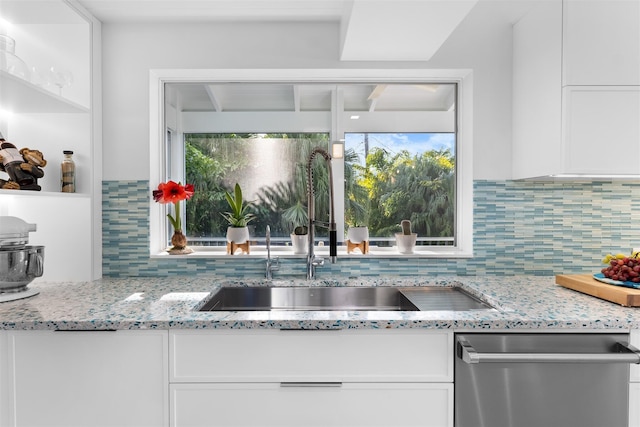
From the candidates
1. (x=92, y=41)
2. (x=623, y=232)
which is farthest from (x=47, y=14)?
(x=623, y=232)

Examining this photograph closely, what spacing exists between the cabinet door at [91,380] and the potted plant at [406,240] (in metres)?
1.35

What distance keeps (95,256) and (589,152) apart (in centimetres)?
245

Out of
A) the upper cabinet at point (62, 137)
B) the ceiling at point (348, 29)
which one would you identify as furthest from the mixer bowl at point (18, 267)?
the ceiling at point (348, 29)

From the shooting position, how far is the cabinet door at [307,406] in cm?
141

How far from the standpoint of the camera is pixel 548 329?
141 cm

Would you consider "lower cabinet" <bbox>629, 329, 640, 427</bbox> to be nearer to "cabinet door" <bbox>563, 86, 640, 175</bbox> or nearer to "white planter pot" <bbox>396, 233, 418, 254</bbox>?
"cabinet door" <bbox>563, 86, 640, 175</bbox>

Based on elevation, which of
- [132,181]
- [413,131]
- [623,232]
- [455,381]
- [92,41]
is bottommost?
[455,381]

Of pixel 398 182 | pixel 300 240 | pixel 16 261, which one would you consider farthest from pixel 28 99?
pixel 398 182

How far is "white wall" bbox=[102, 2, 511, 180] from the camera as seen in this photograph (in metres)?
2.15

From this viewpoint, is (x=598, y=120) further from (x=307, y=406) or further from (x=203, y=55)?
(x=203, y=55)

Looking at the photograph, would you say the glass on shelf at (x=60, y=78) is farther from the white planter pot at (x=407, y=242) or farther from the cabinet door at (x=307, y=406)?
the white planter pot at (x=407, y=242)

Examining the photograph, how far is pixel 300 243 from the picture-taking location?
226 cm

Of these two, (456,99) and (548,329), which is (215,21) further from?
(548,329)

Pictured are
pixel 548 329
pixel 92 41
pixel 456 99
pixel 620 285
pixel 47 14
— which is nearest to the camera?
pixel 548 329
